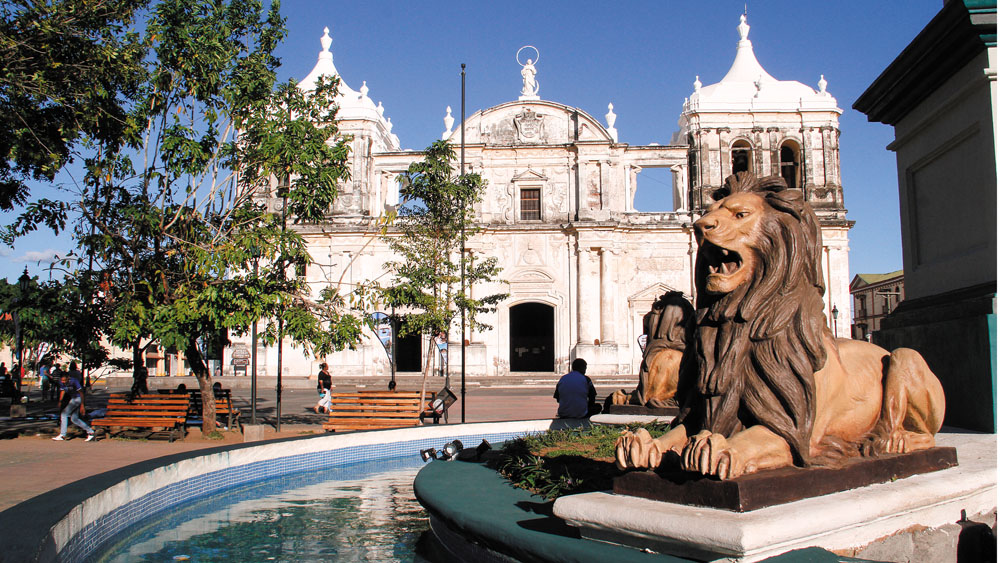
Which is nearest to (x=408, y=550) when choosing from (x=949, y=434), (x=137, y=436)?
(x=949, y=434)

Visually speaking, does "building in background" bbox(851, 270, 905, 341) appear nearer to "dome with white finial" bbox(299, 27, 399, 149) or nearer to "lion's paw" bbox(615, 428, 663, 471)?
"dome with white finial" bbox(299, 27, 399, 149)

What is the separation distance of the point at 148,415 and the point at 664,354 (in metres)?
8.97

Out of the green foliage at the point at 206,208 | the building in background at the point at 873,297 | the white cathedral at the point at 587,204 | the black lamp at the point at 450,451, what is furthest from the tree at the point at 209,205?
the building in background at the point at 873,297

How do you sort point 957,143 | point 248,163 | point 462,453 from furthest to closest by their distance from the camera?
point 248,163 < point 462,453 < point 957,143

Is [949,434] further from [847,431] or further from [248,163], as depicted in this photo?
[248,163]

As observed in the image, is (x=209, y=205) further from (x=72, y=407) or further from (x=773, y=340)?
(x=773, y=340)

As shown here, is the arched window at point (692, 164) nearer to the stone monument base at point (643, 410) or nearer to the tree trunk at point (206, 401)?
the tree trunk at point (206, 401)

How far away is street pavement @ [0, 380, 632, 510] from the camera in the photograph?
23.7 feet

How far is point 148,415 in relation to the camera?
1162 centimetres

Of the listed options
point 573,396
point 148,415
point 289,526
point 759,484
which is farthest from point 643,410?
point 148,415

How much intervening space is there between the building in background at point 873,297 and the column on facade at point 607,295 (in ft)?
113

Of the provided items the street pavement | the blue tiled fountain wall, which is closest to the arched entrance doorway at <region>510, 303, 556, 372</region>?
the street pavement

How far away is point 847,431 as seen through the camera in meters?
3.12

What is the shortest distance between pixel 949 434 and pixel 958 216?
1.70 m
